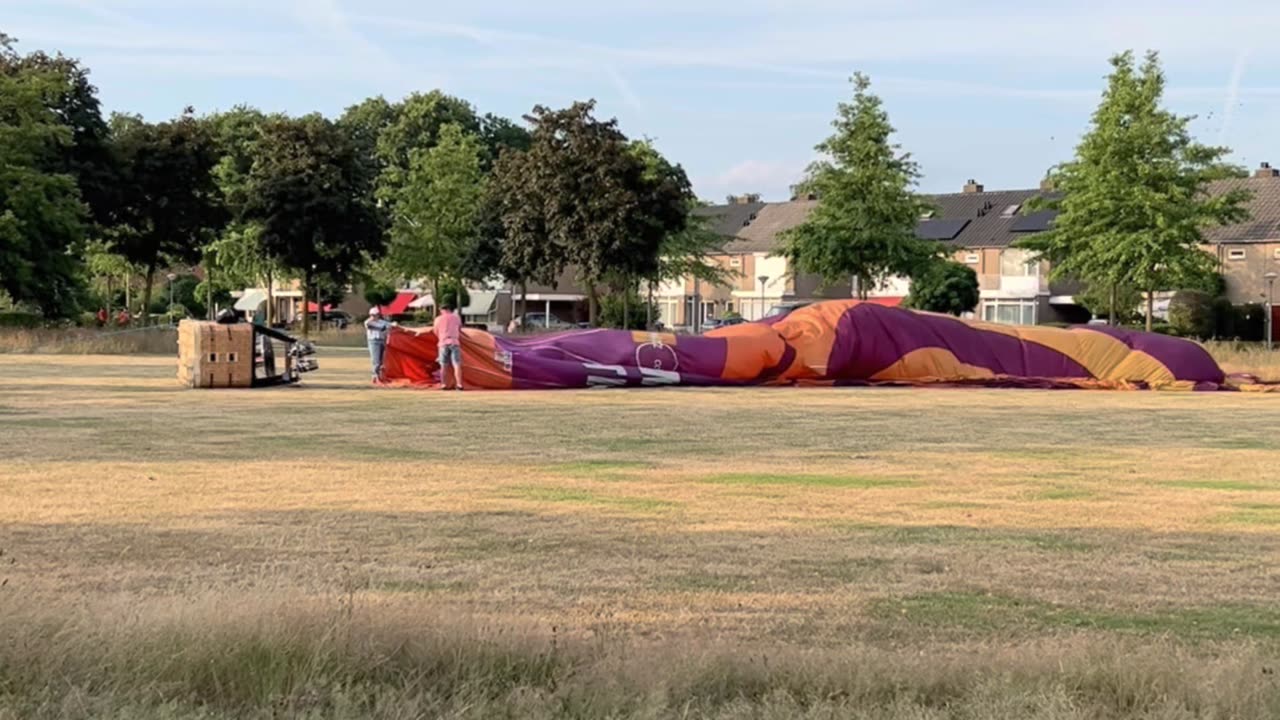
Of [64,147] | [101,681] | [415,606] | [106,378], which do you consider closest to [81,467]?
[415,606]

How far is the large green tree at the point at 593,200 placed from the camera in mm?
46594

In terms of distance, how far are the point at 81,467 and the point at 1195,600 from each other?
8600mm

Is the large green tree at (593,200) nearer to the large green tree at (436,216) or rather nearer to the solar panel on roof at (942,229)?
the large green tree at (436,216)

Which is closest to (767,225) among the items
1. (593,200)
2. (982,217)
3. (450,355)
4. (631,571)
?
(982,217)

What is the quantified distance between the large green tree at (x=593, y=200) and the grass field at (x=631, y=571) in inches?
1213

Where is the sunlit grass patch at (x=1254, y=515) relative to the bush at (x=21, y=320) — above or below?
below

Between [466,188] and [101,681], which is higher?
[466,188]

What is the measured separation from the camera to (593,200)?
154 feet

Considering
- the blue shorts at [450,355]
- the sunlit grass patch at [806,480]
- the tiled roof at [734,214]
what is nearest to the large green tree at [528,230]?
the blue shorts at [450,355]

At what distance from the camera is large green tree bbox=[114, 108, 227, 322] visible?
47.6 meters

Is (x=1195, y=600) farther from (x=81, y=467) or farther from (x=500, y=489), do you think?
(x=81, y=467)

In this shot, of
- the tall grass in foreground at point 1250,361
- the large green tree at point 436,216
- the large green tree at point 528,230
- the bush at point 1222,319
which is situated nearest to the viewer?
the tall grass in foreground at point 1250,361

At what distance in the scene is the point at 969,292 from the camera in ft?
181

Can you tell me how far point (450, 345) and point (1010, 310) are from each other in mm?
56109
